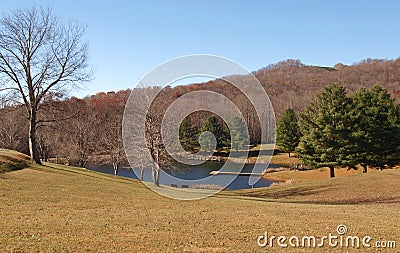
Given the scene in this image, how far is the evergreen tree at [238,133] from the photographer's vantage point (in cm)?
1482

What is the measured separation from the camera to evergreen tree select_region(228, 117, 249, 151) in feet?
48.6

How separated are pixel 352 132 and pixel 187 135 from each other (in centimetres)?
1973

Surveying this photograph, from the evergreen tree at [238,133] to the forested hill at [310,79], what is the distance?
76.4 metres

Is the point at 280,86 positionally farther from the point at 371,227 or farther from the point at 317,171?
the point at 371,227

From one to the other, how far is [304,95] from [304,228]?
108519mm

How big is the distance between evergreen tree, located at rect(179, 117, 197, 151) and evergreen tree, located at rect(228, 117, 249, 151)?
4.26 metres

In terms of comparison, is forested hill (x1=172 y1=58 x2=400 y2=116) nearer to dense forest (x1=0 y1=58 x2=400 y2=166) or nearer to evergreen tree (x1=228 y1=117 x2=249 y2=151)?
dense forest (x1=0 y1=58 x2=400 y2=166)

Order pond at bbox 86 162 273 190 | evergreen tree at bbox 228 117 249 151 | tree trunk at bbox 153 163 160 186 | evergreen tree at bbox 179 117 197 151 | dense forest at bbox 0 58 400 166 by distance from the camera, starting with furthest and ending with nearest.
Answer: tree trunk at bbox 153 163 160 186 < evergreen tree at bbox 179 117 197 151 < pond at bbox 86 162 273 190 < dense forest at bbox 0 58 400 166 < evergreen tree at bbox 228 117 249 151

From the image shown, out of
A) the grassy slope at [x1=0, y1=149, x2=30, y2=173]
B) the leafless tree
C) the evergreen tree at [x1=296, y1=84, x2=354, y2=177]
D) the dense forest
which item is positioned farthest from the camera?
the evergreen tree at [x1=296, y1=84, x2=354, y2=177]

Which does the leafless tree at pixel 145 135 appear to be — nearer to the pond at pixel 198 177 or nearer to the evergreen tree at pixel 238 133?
the pond at pixel 198 177

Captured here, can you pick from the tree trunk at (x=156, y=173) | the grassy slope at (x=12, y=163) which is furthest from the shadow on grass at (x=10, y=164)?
the tree trunk at (x=156, y=173)

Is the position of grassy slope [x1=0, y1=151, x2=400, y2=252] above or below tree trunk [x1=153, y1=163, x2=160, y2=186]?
below

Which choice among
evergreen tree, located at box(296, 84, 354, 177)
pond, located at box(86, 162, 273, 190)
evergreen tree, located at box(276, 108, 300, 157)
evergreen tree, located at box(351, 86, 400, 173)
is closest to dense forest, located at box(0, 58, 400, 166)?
pond, located at box(86, 162, 273, 190)

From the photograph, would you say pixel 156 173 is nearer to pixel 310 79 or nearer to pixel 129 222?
pixel 129 222
